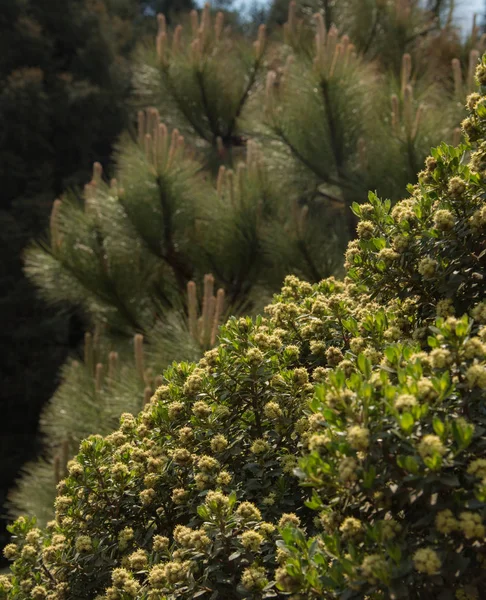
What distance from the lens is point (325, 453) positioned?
110 centimetres

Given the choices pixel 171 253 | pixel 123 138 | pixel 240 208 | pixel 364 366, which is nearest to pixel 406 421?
pixel 364 366

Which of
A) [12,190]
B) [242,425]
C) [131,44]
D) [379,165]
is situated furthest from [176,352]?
[131,44]

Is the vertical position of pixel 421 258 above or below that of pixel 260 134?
below

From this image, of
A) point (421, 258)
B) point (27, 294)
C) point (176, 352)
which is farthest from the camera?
point (27, 294)

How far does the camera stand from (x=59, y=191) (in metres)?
8.67

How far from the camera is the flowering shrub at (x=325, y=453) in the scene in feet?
3.45

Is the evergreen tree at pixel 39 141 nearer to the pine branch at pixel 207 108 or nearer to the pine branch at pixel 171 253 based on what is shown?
the pine branch at pixel 207 108

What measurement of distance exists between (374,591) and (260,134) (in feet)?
11.7

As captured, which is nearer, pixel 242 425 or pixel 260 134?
pixel 242 425

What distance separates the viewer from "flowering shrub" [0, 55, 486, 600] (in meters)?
1.05

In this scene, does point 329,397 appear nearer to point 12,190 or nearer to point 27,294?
point 27,294

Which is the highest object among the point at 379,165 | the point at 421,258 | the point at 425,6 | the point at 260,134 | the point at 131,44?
the point at 131,44

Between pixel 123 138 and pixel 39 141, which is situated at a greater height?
pixel 39 141

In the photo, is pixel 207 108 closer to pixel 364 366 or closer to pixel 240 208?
pixel 240 208
